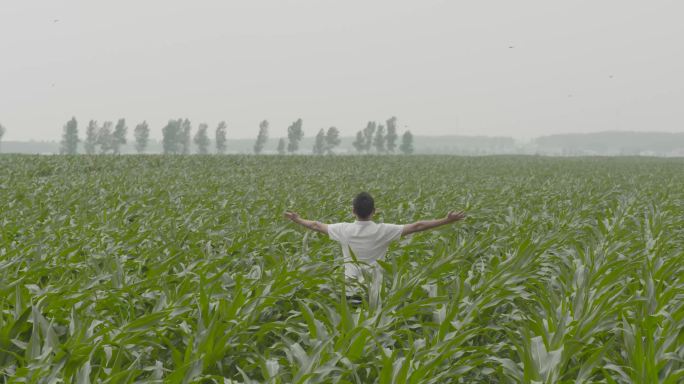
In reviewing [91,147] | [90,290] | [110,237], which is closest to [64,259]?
[110,237]

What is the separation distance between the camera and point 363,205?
16.2 feet

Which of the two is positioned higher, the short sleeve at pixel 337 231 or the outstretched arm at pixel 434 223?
the outstretched arm at pixel 434 223

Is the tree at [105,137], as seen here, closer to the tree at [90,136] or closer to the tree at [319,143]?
the tree at [90,136]

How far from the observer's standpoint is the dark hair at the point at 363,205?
4930 mm

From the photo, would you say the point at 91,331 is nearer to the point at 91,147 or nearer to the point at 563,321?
the point at 563,321

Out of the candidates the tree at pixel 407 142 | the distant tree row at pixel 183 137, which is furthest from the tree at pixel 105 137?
the tree at pixel 407 142

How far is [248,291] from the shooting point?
146 inches

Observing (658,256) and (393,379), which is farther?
(658,256)

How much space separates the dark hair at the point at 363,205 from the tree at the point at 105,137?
11998 cm

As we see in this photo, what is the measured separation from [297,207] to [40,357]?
26.0 feet

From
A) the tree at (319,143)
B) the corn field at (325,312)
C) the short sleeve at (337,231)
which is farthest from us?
the tree at (319,143)

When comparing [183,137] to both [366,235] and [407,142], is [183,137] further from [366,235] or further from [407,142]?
[366,235]

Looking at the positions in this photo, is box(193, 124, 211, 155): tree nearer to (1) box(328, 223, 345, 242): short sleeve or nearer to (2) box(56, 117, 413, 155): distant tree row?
(2) box(56, 117, 413, 155): distant tree row

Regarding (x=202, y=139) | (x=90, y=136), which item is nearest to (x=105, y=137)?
(x=90, y=136)
